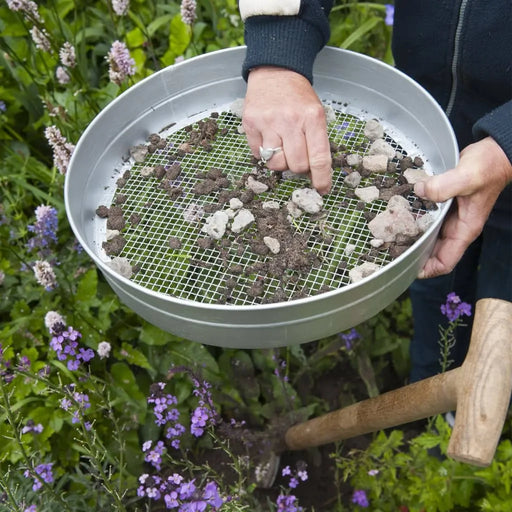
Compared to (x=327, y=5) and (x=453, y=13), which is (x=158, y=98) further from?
(x=453, y=13)

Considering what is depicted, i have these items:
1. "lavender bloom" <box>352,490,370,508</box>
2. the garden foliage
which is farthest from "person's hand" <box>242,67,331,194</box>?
"lavender bloom" <box>352,490,370,508</box>

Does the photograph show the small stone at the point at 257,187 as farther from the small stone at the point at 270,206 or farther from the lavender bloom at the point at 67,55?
the lavender bloom at the point at 67,55

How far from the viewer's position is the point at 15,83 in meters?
2.41

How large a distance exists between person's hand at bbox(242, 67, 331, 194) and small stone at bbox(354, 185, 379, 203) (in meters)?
0.08

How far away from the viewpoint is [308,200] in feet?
3.88

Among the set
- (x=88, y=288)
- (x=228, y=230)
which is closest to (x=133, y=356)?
(x=88, y=288)

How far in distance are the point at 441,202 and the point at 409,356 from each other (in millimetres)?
1240

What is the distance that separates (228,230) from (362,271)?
10.9 inches

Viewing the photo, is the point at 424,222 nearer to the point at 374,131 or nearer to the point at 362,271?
the point at 362,271

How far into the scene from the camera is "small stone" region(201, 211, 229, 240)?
3.83ft

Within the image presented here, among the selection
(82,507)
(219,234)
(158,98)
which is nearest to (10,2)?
(158,98)

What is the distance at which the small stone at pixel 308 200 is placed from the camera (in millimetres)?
1179

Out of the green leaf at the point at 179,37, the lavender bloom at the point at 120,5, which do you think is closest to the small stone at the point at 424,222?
the lavender bloom at the point at 120,5

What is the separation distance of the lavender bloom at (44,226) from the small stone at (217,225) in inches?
24.1
